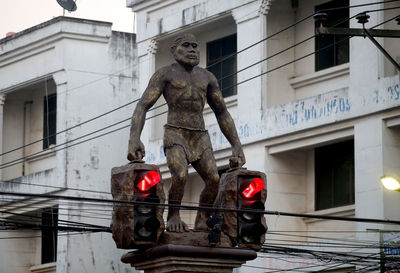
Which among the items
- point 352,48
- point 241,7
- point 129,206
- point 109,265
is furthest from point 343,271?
point 129,206

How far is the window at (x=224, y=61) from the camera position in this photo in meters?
36.7

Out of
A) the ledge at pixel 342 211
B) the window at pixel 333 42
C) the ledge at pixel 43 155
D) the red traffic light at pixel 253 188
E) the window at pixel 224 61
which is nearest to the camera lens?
the red traffic light at pixel 253 188

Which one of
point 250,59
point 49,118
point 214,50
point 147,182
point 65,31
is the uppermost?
point 65,31

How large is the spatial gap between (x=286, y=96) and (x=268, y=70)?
869 mm

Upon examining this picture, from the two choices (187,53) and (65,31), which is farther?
(65,31)

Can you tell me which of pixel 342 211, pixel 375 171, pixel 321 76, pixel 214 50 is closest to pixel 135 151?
pixel 375 171

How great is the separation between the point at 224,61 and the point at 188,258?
18.6 m

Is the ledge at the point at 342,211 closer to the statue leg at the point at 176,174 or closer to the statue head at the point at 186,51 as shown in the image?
the statue head at the point at 186,51

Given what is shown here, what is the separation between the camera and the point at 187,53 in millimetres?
20016

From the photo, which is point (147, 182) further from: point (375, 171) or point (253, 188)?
point (375, 171)

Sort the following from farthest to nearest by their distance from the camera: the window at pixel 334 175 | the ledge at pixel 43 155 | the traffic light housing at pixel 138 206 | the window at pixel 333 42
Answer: the ledge at pixel 43 155 < the window at pixel 333 42 < the window at pixel 334 175 < the traffic light housing at pixel 138 206

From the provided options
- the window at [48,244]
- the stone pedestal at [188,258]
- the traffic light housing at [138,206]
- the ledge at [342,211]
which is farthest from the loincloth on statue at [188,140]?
the window at [48,244]

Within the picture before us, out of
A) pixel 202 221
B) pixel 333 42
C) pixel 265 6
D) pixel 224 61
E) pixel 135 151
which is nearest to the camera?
pixel 135 151

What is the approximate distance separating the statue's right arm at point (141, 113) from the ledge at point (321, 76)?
13.2 m
